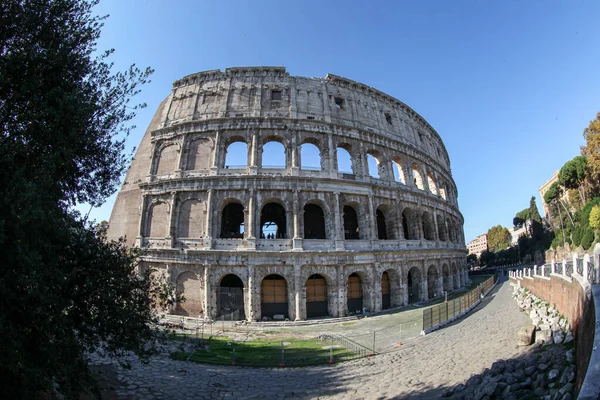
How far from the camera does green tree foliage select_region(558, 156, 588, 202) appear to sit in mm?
42250

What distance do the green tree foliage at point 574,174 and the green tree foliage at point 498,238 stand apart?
4715 cm

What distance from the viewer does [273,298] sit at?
730 inches

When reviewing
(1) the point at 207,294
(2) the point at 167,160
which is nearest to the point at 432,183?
(1) the point at 207,294

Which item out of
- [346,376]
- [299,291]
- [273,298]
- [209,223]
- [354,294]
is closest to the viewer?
[346,376]

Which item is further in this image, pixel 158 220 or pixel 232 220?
pixel 232 220

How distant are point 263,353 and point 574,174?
53843 millimetres

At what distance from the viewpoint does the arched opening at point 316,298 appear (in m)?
18.9

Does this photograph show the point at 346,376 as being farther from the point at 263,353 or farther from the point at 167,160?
the point at 167,160

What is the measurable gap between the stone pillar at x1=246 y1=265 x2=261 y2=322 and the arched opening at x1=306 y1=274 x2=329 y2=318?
3.36 m

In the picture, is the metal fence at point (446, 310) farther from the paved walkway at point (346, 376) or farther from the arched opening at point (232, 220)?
the arched opening at point (232, 220)

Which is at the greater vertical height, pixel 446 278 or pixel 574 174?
Answer: pixel 574 174

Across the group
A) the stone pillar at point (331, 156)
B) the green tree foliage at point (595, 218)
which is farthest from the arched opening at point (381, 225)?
the green tree foliage at point (595, 218)

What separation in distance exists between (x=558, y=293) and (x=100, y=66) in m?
16.9

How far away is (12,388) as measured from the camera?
499 centimetres
